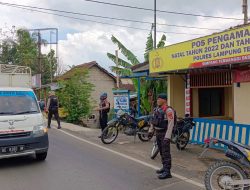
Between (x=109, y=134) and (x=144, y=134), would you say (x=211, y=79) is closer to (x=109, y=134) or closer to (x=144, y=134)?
(x=144, y=134)

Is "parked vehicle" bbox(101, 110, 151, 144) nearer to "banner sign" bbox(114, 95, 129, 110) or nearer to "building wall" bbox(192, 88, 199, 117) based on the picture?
"building wall" bbox(192, 88, 199, 117)

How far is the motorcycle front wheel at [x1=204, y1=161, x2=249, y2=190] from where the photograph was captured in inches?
236

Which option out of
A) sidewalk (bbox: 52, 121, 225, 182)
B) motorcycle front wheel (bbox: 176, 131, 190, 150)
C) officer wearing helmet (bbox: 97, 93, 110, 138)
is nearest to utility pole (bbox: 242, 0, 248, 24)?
officer wearing helmet (bbox: 97, 93, 110, 138)

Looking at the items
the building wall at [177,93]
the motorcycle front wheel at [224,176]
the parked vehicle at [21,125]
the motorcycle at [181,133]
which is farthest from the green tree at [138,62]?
the motorcycle front wheel at [224,176]

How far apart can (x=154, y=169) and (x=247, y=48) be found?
150 inches

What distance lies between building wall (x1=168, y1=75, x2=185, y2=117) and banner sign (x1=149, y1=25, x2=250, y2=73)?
48.7 inches

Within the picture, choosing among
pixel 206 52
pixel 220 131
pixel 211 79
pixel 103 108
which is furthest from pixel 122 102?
pixel 206 52

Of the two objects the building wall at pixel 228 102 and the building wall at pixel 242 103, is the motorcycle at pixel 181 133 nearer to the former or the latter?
the building wall at pixel 242 103

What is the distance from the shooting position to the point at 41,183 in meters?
7.06

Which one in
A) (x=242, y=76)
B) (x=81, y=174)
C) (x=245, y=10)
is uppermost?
(x=245, y=10)

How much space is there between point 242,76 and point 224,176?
5.26 meters

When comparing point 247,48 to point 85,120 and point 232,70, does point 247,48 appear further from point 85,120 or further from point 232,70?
point 85,120

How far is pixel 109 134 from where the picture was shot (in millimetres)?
12617

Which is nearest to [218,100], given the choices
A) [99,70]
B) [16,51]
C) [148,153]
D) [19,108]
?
[148,153]
